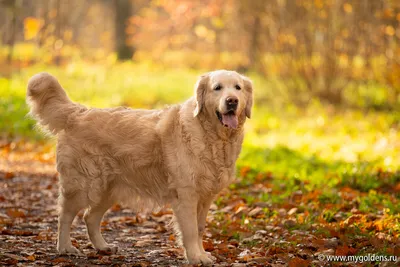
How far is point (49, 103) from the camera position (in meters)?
5.30

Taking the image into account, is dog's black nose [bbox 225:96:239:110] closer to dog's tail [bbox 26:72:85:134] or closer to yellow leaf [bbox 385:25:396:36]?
dog's tail [bbox 26:72:85:134]

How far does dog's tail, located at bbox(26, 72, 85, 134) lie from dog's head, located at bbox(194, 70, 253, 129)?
1189mm

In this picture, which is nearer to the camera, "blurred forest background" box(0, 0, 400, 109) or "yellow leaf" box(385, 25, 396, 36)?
"yellow leaf" box(385, 25, 396, 36)

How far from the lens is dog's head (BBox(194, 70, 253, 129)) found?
474 centimetres

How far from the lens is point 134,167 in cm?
503

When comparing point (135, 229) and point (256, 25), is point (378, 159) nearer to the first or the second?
point (135, 229)

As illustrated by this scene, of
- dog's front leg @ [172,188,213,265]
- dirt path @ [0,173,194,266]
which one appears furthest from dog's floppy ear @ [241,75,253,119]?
dirt path @ [0,173,194,266]

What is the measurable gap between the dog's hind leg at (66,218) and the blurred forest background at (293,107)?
1143 millimetres

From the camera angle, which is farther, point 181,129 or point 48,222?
point 48,222

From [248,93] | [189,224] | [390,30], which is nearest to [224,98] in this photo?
[248,93]

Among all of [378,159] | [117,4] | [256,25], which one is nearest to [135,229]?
[378,159]

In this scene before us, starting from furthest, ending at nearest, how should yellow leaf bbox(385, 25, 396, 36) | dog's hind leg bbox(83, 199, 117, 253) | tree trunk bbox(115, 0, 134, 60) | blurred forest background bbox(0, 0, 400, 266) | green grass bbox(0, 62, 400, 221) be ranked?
tree trunk bbox(115, 0, 134, 60) < yellow leaf bbox(385, 25, 396, 36) < green grass bbox(0, 62, 400, 221) < blurred forest background bbox(0, 0, 400, 266) < dog's hind leg bbox(83, 199, 117, 253)

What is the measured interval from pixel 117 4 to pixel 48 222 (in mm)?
18953

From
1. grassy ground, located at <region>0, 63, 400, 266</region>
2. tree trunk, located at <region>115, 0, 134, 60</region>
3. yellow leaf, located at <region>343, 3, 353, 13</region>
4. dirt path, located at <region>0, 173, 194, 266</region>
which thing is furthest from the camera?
tree trunk, located at <region>115, 0, 134, 60</region>
